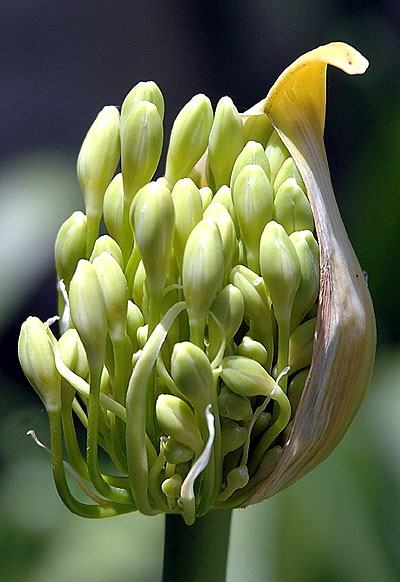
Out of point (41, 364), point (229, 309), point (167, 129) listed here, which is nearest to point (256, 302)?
point (229, 309)

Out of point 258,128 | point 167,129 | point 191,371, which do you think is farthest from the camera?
point 167,129

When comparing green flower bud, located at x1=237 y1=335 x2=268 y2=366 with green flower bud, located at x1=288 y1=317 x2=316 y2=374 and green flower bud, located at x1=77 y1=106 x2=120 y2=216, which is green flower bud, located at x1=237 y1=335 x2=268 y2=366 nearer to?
green flower bud, located at x1=288 y1=317 x2=316 y2=374

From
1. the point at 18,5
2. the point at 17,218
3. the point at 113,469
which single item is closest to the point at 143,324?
the point at 113,469

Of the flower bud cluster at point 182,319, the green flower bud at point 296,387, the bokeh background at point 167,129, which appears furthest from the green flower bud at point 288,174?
the bokeh background at point 167,129

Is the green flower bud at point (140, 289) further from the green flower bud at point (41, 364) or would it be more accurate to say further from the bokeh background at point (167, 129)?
the bokeh background at point (167, 129)

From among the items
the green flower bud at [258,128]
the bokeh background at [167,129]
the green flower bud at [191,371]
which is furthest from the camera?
the bokeh background at [167,129]

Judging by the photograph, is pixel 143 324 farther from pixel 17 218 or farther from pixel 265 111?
pixel 17 218

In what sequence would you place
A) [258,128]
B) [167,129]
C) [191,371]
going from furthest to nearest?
1. [167,129]
2. [258,128]
3. [191,371]

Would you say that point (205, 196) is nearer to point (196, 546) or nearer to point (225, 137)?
Answer: point (225, 137)
